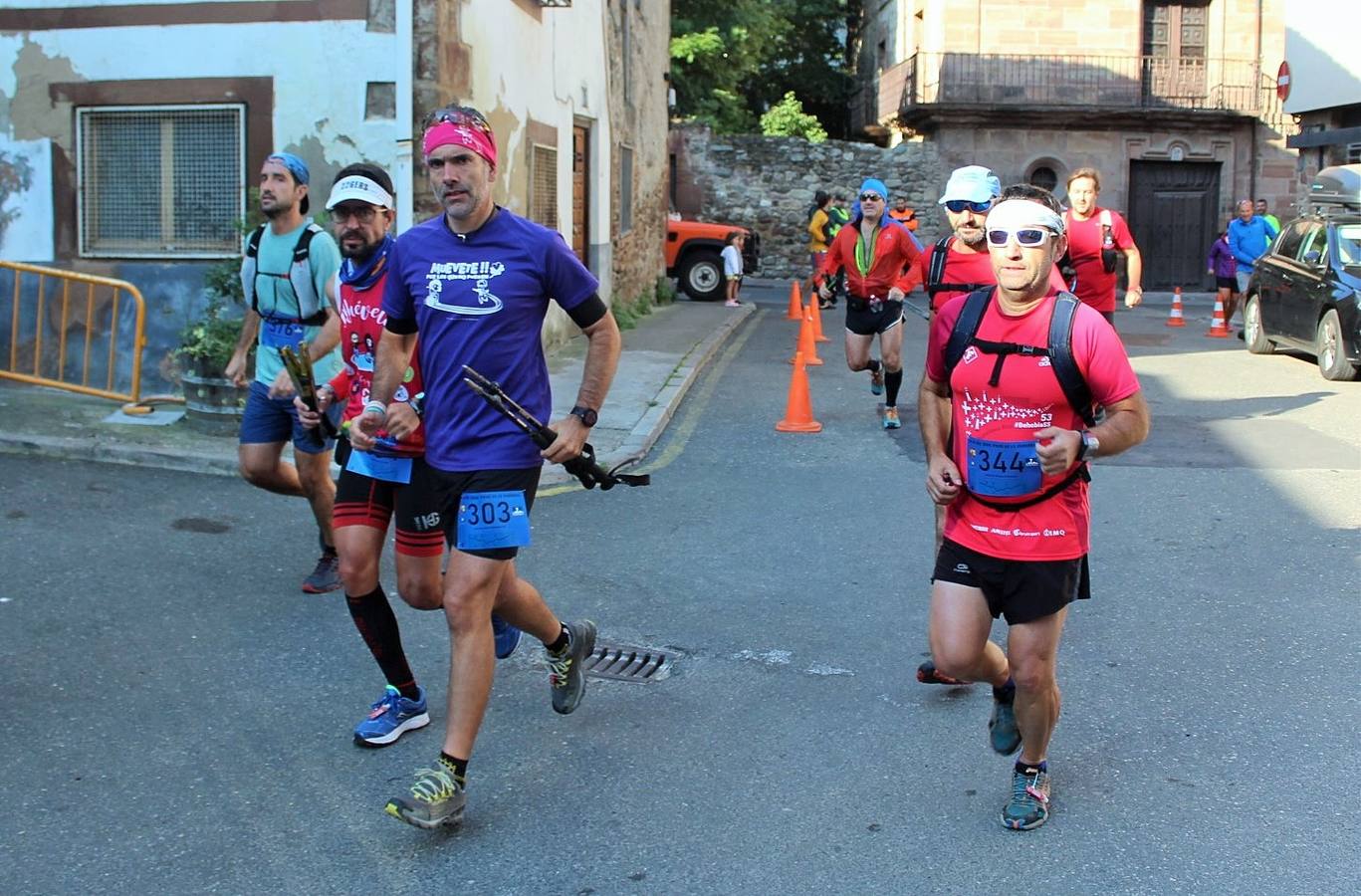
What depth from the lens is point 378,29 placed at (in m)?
11.4

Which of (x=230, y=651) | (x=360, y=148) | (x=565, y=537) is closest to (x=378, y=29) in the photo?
(x=360, y=148)

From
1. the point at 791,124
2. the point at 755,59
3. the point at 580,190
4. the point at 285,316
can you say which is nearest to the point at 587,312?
the point at 285,316

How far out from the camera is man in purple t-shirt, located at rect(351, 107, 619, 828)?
13.9 feet

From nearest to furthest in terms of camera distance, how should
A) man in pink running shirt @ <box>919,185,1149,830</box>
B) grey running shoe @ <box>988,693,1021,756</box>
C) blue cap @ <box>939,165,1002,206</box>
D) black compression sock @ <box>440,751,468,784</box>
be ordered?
man in pink running shirt @ <box>919,185,1149,830</box> → black compression sock @ <box>440,751,468,784</box> → grey running shoe @ <box>988,693,1021,756</box> → blue cap @ <box>939,165,1002,206</box>

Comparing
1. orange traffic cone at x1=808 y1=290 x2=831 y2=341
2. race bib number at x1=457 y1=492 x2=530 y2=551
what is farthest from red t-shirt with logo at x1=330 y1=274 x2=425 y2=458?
orange traffic cone at x1=808 y1=290 x2=831 y2=341

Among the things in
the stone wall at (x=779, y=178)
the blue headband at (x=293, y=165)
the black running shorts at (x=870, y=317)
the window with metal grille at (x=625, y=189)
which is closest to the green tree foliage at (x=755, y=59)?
the stone wall at (x=779, y=178)

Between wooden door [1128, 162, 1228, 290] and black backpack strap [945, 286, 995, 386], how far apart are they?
102 ft

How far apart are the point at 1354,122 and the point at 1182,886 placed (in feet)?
104

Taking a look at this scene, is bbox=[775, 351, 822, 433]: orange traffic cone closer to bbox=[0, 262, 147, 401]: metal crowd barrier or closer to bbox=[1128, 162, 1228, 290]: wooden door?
bbox=[0, 262, 147, 401]: metal crowd barrier

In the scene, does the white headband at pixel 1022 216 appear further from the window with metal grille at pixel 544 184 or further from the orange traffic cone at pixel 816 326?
the orange traffic cone at pixel 816 326

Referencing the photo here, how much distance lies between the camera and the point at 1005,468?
4102mm

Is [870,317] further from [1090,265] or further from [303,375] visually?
[303,375]

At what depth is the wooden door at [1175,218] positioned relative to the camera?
33.9m

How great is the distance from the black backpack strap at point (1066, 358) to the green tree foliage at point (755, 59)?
29.7 metres
